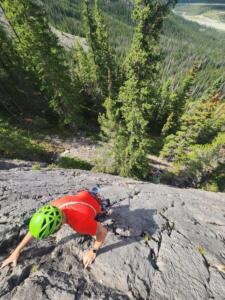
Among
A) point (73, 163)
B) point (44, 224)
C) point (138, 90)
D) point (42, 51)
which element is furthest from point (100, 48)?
point (44, 224)

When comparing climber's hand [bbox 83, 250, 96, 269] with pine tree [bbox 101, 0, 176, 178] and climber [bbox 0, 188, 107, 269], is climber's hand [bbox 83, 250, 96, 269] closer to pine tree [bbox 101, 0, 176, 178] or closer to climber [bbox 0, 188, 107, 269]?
climber [bbox 0, 188, 107, 269]

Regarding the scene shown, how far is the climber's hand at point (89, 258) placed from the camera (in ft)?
16.1

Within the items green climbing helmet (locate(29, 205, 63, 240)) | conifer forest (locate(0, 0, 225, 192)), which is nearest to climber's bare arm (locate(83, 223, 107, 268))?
green climbing helmet (locate(29, 205, 63, 240))

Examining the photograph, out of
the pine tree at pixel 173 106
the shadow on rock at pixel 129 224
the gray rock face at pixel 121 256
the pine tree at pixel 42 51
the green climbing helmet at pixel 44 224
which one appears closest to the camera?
the green climbing helmet at pixel 44 224

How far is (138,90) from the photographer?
16.4m

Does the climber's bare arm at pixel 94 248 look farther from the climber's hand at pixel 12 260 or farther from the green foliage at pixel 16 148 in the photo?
the green foliage at pixel 16 148

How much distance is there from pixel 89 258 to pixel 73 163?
1590 cm

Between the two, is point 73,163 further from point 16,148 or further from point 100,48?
point 100,48

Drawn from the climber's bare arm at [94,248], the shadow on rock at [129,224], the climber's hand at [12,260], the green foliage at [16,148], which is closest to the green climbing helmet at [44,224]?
the climber's hand at [12,260]

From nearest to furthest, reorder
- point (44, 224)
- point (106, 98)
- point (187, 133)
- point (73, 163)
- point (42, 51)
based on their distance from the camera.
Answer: point (44, 224) < point (42, 51) < point (73, 163) < point (106, 98) < point (187, 133)

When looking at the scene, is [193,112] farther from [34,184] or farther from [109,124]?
[34,184]

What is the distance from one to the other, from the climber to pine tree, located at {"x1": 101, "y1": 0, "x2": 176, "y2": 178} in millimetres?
12454

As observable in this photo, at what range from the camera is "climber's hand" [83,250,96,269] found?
4906mm

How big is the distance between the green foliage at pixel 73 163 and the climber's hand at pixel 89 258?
1499 cm
